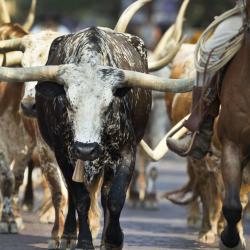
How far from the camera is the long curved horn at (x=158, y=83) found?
38.0 ft

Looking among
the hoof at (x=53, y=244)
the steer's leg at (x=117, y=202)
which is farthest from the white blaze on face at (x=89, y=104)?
the hoof at (x=53, y=244)

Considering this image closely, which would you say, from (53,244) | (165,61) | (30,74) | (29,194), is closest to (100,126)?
(30,74)

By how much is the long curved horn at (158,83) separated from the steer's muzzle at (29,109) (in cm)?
159

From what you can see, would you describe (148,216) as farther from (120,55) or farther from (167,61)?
(120,55)

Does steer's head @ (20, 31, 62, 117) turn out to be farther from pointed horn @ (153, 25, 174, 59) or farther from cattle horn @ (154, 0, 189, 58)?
pointed horn @ (153, 25, 174, 59)

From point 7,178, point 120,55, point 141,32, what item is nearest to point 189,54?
point 7,178

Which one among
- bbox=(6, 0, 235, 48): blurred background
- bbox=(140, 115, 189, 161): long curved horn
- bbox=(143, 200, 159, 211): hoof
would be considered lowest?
bbox=(6, 0, 235, 48): blurred background

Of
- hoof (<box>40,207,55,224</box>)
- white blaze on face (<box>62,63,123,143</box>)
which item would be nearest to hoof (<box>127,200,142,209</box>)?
hoof (<box>40,207,55,224</box>)

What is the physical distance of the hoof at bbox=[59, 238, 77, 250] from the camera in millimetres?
12172

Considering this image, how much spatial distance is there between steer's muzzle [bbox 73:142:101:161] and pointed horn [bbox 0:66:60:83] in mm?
859

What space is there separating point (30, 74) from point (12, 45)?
246 cm

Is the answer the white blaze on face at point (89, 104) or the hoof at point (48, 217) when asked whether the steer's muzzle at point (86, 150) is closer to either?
the white blaze on face at point (89, 104)

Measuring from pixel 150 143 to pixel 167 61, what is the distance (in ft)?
16.1

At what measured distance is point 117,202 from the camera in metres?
11.4
